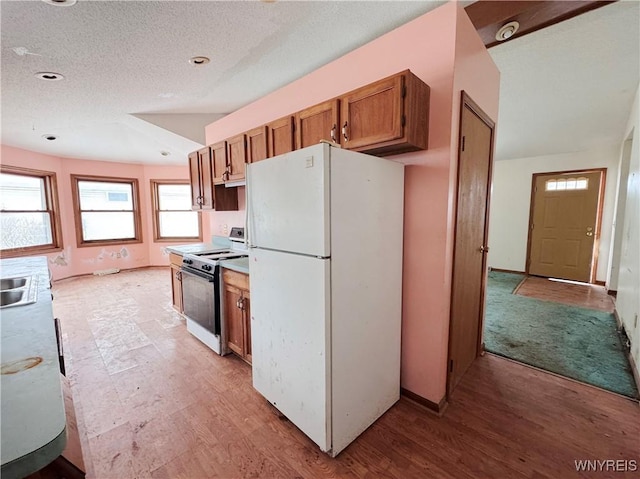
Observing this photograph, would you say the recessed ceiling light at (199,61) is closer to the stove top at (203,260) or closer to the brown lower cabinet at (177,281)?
the stove top at (203,260)

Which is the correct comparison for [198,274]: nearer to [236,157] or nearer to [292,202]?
[236,157]

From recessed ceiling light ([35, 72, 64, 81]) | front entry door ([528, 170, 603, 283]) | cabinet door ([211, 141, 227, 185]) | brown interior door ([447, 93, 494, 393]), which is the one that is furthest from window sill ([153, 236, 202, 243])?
front entry door ([528, 170, 603, 283])

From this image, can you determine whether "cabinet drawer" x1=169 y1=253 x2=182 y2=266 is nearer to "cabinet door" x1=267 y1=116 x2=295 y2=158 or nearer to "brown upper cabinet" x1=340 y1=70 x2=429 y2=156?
"cabinet door" x1=267 y1=116 x2=295 y2=158

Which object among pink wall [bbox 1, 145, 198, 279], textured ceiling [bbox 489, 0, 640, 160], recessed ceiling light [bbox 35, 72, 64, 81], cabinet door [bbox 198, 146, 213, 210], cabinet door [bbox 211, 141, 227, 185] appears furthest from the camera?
pink wall [bbox 1, 145, 198, 279]

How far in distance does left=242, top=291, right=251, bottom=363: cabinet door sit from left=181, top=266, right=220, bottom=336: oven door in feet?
1.28

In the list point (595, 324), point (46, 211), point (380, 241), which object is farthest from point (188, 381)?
point (46, 211)

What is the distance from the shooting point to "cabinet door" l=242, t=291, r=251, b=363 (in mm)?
2320

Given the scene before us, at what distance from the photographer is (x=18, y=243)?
4676 millimetres

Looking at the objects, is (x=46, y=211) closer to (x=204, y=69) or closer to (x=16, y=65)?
(x=16, y=65)

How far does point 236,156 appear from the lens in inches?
118

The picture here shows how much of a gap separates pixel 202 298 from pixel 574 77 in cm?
422

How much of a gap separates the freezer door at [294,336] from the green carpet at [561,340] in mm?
2068

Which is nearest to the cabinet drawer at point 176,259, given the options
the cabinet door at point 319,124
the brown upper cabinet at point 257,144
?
the brown upper cabinet at point 257,144

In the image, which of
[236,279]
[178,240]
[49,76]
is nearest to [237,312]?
[236,279]
